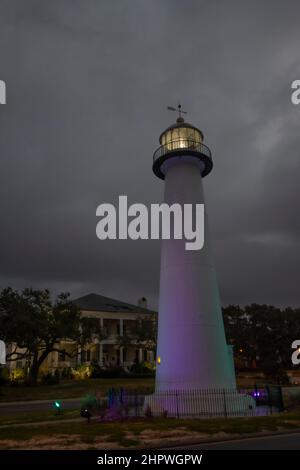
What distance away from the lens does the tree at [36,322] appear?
3850cm

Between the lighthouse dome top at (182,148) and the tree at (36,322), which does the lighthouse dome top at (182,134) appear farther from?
the tree at (36,322)

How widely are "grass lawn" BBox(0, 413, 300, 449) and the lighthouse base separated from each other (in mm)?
2952

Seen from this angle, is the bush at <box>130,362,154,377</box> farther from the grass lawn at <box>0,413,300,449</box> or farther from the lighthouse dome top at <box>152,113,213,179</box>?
the grass lawn at <box>0,413,300,449</box>

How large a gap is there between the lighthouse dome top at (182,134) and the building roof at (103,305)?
43.5 metres

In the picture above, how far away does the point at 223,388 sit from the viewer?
19.9m

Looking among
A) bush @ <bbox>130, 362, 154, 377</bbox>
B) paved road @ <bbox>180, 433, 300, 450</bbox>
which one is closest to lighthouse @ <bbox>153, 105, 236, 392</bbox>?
paved road @ <bbox>180, 433, 300, 450</bbox>

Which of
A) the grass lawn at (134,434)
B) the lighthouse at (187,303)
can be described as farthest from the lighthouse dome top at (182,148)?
the grass lawn at (134,434)

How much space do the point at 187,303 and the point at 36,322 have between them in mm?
23903

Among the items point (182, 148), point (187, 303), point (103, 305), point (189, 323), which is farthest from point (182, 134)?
point (103, 305)

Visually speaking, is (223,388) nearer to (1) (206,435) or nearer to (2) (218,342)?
(2) (218,342)

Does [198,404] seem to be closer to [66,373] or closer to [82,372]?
[82,372]
